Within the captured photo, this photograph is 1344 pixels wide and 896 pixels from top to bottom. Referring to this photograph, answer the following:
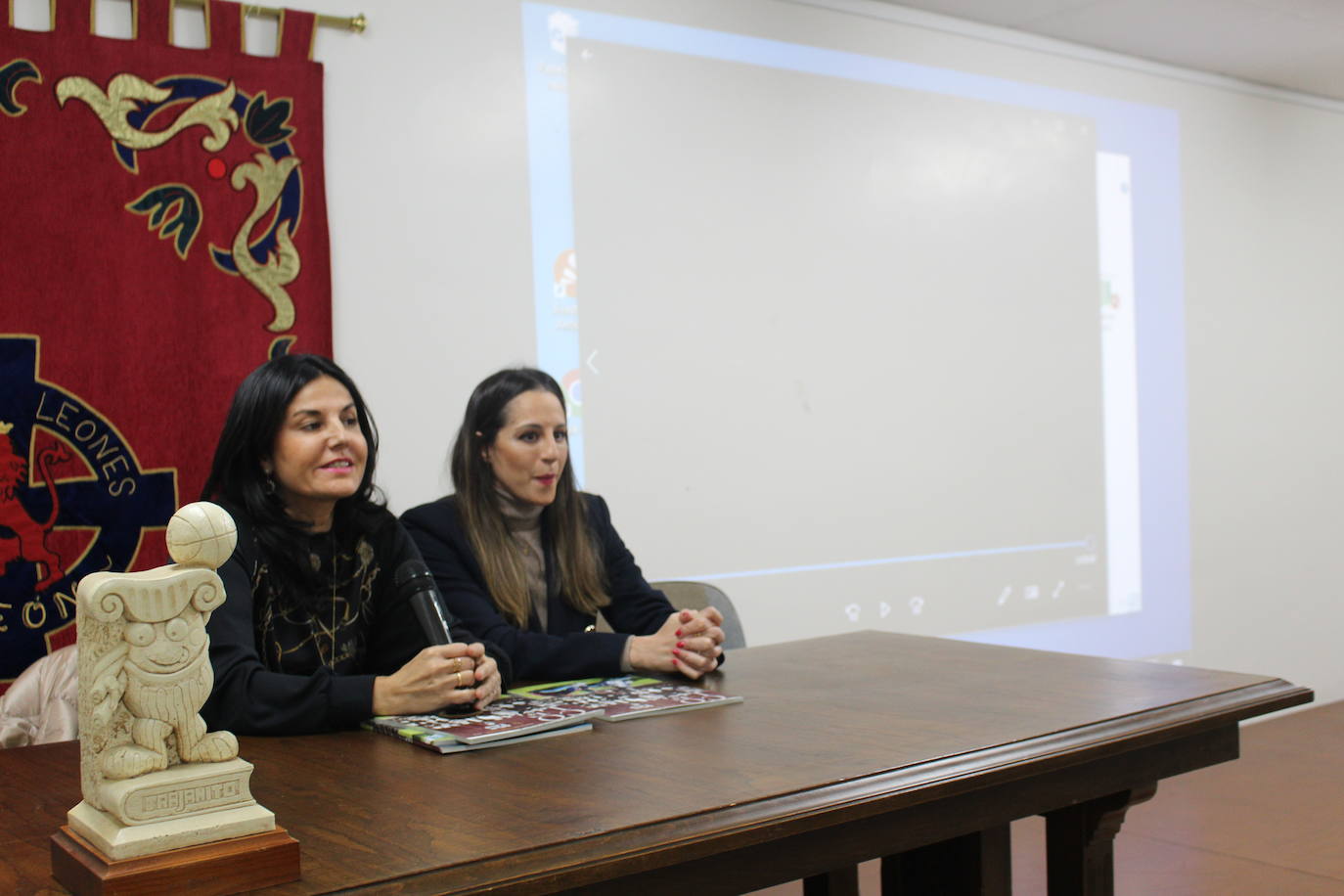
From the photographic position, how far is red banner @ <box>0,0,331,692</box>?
8.80ft

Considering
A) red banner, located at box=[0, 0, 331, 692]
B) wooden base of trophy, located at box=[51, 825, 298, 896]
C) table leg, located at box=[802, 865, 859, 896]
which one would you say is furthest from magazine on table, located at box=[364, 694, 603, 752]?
red banner, located at box=[0, 0, 331, 692]

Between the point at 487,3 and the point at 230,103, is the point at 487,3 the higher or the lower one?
the higher one

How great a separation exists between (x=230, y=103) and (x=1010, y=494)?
116 inches

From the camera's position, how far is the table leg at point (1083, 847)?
1.98 meters

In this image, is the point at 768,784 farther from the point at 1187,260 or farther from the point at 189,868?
the point at 1187,260

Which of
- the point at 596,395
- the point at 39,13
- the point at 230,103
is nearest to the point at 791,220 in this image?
the point at 596,395

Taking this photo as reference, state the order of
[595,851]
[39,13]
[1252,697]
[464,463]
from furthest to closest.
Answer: [39,13]
[464,463]
[1252,697]
[595,851]

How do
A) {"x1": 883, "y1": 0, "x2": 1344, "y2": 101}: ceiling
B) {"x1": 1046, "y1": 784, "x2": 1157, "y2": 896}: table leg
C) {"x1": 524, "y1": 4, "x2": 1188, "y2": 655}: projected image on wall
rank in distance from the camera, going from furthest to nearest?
{"x1": 883, "y1": 0, "x2": 1344, "y2": 101}: ceiling, {"x1": 524, "y1": 4, "x2": 1188, "y2": 655}: projected image on wall, {"x1": 1046, "y1": 784, "x2": 1157, "y2": 896}: table leg

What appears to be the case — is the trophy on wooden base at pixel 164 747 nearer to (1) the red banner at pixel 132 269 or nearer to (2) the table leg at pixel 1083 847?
(2) the table leg at pixel 1083 847

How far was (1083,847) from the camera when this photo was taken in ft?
6.61

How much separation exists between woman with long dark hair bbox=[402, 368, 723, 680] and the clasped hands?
1.26 feet

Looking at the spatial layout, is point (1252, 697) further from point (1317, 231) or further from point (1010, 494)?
point (1317, 231)

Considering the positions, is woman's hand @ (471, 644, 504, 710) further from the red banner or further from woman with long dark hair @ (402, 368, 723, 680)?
the red banner

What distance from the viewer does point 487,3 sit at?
339 centimetres
